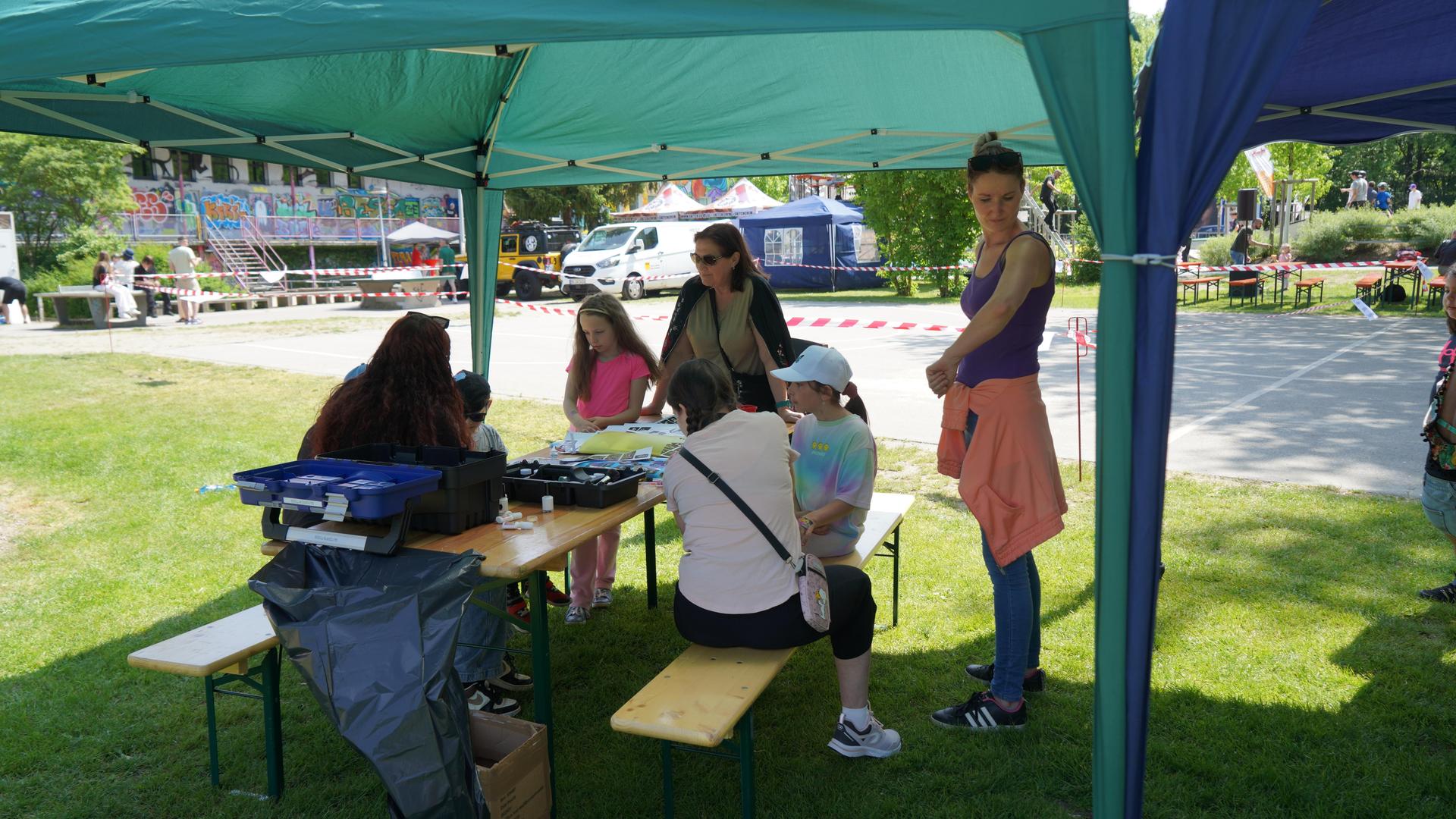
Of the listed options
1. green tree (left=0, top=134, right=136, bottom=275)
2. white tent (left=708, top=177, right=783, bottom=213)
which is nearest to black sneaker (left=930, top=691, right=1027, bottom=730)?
green tree (left=0, top=134, right=136, bottom=275)

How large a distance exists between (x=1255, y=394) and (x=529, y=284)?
17303 mm

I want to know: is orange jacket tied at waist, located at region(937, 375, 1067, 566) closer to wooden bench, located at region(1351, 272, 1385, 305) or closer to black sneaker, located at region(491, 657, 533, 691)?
black sneaker, located at region(491, 657, 533, 691)

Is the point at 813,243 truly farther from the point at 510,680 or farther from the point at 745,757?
the point at 745,757

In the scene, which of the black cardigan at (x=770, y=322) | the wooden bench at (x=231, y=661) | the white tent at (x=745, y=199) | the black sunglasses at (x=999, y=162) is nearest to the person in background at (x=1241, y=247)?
the white tent at (x=745, y=199)

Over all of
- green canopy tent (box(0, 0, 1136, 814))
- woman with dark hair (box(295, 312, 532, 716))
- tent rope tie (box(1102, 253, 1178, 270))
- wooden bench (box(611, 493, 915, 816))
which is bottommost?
wooden bench (box(611, 493, 915, 816))

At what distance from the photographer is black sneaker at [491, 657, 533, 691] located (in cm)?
379

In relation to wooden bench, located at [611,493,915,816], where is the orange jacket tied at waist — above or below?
above

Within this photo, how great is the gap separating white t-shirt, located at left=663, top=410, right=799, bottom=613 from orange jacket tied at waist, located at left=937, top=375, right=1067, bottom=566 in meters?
0.68

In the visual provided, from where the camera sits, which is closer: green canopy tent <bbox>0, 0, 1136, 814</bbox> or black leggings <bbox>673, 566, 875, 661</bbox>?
green canopy tent <bbox>0, 0, 1136, 814</bbox>

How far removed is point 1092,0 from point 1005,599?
193 centimetres

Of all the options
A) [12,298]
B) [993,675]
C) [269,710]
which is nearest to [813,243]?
[12,298]

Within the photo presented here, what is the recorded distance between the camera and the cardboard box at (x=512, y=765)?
2615 millimetres

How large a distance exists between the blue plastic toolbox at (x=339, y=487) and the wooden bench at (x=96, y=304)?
55.3ft

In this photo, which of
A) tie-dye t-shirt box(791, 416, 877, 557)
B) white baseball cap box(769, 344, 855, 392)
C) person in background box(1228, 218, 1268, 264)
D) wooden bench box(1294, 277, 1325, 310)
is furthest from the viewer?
person in background box(1228, 218, 1268, 264)
